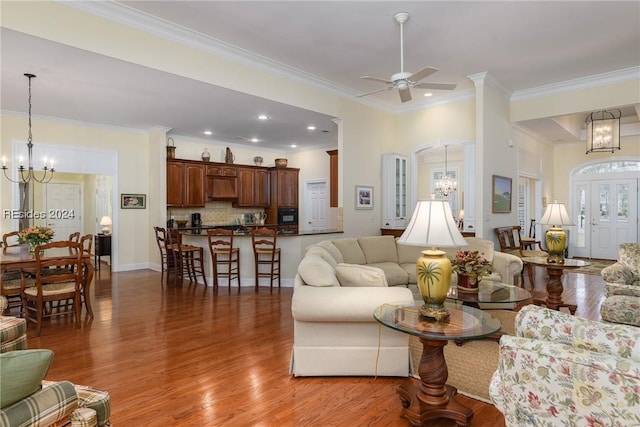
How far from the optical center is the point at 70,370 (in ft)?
9.80

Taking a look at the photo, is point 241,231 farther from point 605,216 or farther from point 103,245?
point 605,216

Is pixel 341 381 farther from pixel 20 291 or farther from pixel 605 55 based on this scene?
pixel 605 55

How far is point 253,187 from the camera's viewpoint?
9.69m

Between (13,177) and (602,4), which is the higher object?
(602,4)

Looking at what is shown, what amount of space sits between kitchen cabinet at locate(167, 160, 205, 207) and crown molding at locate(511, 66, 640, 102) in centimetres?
676

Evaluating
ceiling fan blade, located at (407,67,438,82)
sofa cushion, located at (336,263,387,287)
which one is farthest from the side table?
ceiling fan blade, located at (407,67,438,82)

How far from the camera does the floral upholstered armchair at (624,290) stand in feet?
11.3

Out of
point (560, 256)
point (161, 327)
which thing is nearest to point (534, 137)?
point (560, 256)

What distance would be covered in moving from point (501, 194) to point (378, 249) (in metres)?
2.78

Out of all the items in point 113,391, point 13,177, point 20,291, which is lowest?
point 113,391

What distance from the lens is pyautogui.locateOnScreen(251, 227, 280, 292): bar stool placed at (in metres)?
5.99

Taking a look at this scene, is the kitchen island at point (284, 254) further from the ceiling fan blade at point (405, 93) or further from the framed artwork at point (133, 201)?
the framed artwork at point (133, 201)

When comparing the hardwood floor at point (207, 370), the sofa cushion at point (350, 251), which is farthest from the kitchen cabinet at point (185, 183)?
the sofa cushion at point (350, 251)

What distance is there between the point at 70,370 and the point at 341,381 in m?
2.19
